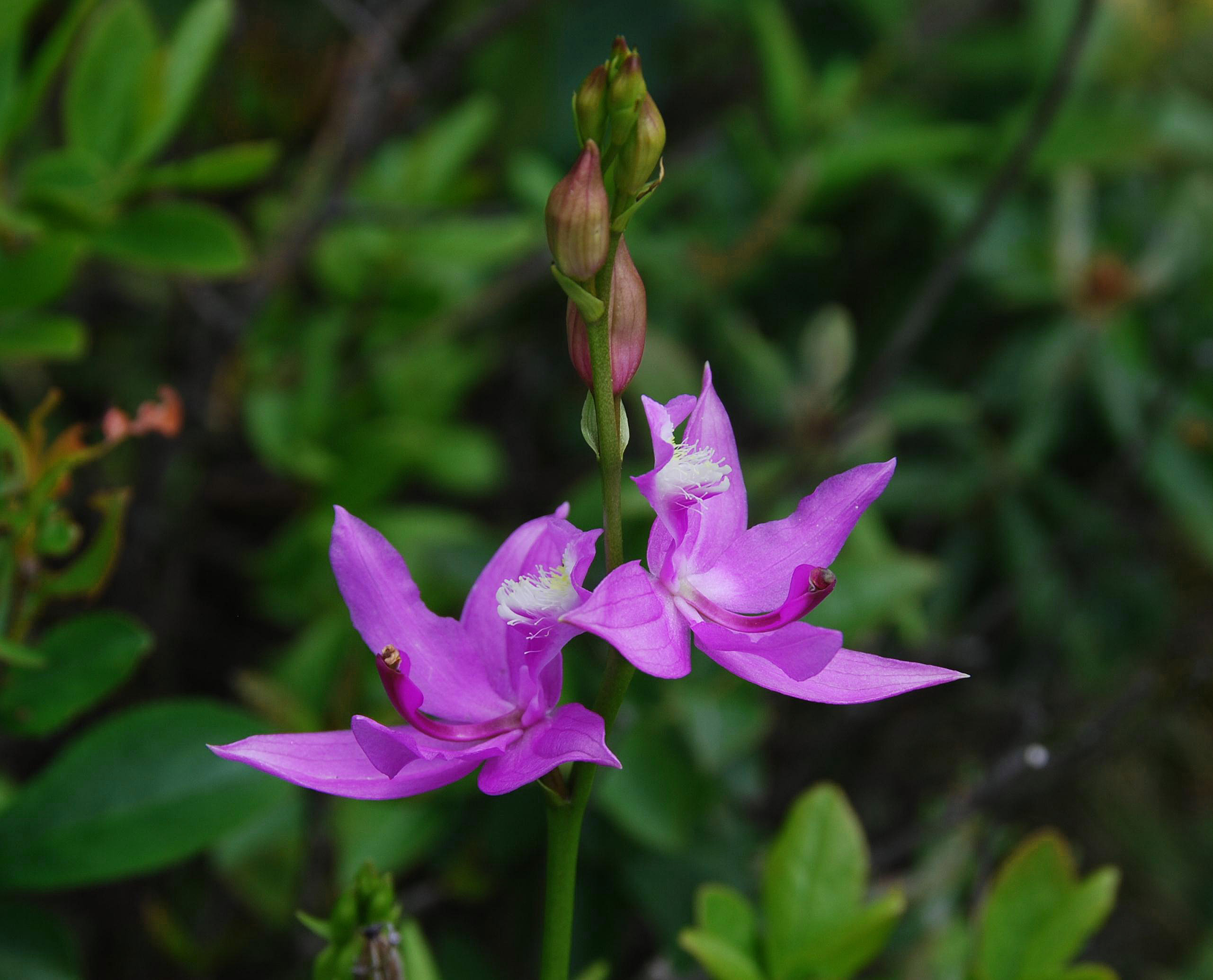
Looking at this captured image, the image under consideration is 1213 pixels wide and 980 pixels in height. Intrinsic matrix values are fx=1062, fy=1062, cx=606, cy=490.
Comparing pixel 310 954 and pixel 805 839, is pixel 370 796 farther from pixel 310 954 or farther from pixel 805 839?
pixel 310 954

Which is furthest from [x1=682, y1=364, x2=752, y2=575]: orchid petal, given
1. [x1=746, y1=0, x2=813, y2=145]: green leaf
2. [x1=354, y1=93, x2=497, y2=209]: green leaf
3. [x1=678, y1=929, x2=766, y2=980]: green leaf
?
[x1=746, y1=0, x2=813, y2=145]: green leaf

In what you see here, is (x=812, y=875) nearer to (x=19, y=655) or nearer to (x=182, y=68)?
(x=19, y=655)

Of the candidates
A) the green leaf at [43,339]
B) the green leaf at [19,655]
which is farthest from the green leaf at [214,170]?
the green leaf at [19,655]

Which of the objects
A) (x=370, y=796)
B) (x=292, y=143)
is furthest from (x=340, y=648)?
(x=292, y=143)

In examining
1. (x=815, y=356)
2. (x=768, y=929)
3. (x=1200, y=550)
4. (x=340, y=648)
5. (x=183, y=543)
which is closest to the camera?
(x=768, y=929)

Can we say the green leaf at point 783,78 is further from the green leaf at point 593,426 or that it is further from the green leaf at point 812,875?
the green leaf at point 593,426

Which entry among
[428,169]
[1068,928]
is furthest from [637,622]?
[428,169]

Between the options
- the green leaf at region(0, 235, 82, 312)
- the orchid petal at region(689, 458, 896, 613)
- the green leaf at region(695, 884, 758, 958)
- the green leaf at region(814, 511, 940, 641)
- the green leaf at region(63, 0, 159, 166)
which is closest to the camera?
the orchid petal at region(689, 458, 896, 613)

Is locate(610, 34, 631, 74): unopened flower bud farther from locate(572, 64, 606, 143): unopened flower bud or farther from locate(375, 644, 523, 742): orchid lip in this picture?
locate(375, 644, 523, 742): orchid lip
